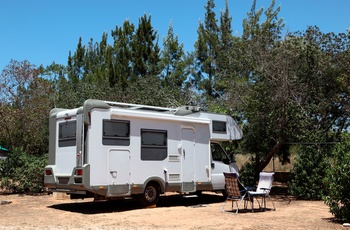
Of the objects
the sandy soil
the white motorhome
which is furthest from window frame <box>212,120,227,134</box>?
the sandy soil

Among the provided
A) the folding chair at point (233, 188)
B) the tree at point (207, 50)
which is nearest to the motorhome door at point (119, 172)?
the folding chair at point (233, 188)

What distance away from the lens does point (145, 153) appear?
11797 millimetres

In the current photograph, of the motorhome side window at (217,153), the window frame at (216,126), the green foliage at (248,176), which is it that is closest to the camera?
the window frame at (216,126)

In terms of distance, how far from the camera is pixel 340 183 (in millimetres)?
9156

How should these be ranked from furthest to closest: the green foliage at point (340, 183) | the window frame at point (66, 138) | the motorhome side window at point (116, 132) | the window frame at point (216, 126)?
the window frame at point (216, 126), the window frame at point (66, 138), the motorhome side window at point (116, 132), the green foliage at point (340, 183)

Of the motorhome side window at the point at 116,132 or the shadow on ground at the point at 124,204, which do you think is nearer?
the motorhome side window at the point at 116,132

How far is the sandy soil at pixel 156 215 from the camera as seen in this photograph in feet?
29.8

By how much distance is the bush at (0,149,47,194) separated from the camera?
15711 mm

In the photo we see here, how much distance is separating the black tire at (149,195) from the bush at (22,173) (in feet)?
18.3

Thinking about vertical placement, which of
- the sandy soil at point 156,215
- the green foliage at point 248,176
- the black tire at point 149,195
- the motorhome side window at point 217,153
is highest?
the motorhome side window at point 217,153

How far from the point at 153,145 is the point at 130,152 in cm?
83

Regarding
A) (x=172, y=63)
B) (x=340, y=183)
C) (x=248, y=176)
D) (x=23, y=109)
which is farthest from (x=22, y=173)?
(x=172, y=63)

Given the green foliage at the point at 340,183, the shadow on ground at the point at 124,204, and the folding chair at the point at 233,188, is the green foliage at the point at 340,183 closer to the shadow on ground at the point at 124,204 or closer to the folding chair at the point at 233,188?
the folding chair at the point at 233,188

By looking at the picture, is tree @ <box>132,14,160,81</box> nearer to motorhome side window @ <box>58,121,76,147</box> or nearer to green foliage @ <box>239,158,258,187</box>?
green foliage @ <box>239,158,258,187</box>
